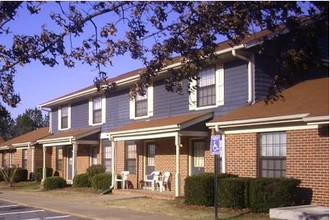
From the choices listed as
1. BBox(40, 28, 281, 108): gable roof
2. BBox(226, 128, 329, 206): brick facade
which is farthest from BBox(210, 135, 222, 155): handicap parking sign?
BBox(40, 28, 281, 108): gable roof

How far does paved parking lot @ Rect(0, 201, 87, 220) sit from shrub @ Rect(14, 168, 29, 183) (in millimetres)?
16542

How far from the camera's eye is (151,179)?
23516mm

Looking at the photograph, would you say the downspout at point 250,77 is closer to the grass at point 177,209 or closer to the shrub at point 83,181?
the grass at point 177,209

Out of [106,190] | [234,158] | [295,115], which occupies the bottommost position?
[106,190]

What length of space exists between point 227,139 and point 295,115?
3486 millimetres

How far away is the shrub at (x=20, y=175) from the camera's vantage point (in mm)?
35969

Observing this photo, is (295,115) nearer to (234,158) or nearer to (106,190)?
(234,158)

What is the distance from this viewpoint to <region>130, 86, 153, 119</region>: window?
2353cm

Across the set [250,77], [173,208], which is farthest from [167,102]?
[173,208]

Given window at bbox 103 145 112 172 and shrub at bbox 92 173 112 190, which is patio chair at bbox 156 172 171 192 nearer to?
shrub at bbox 92 173 112 190

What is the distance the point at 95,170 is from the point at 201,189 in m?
11.4

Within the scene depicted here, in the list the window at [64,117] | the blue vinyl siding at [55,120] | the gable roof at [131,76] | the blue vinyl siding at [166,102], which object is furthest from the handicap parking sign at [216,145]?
the blue vinyl siding at [55,120]

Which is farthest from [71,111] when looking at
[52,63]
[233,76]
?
[52,63]

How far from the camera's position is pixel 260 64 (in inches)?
716
